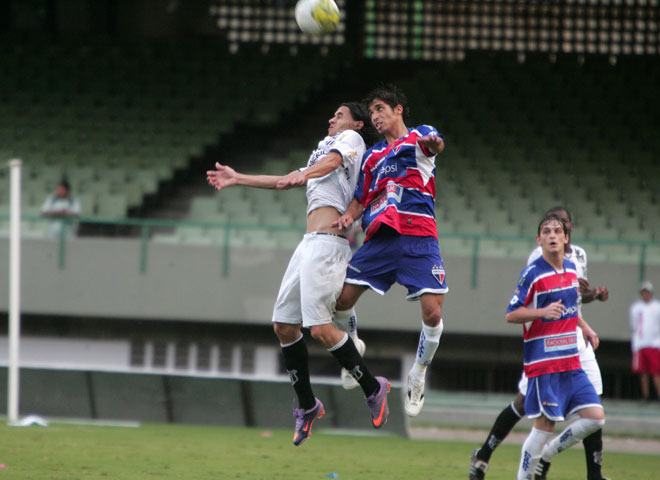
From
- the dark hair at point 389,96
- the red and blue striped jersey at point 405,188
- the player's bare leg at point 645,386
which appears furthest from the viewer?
the player's bare leg at point 645,386

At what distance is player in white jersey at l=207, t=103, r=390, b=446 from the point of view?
7.43m

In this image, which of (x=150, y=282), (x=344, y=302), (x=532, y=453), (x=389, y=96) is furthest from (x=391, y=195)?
(x=150, y=282)

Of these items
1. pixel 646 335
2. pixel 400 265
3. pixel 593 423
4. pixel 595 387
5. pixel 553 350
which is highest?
pixel 400 265

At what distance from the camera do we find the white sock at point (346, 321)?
309 inches

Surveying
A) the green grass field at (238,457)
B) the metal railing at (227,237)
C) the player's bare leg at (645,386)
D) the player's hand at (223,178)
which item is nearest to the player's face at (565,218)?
the player's hand at (223,178)

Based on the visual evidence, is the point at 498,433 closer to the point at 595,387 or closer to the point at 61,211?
the point at 595,387

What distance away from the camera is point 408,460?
10.8 meters

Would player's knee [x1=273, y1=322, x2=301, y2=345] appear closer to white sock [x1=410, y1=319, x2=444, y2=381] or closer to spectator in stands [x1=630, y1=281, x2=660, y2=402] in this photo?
white sock [x1=410, y1=319, x2=444, y2=381]

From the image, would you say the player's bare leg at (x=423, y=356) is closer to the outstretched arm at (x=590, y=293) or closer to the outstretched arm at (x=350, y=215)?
the outstretched arm at (x=350, y=215)

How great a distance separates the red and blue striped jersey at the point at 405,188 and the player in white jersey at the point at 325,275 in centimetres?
29

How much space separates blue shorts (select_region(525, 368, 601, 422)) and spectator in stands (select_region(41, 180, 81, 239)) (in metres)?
10.4

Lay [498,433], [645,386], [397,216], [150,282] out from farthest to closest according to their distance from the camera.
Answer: [150,282] < [645,386] < [498,433] < [397,216]

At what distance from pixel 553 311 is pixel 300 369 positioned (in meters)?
2.00

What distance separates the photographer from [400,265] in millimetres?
7395
